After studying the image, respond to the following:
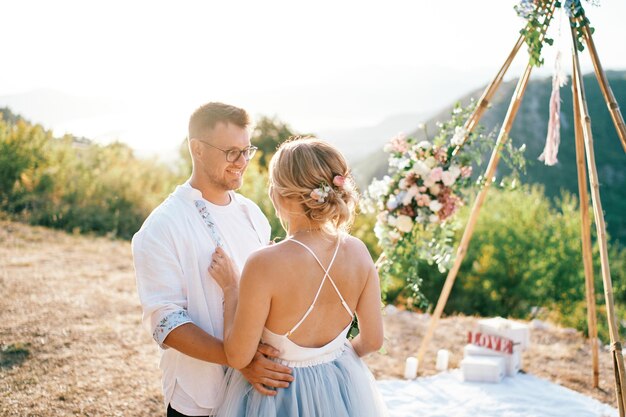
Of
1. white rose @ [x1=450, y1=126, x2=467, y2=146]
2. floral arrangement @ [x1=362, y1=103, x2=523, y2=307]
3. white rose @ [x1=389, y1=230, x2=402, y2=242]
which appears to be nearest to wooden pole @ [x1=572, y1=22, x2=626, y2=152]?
floral arrangement @ [x1=362, y1=103, x2=523, y2=307]

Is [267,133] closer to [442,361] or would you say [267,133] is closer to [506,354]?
[442,361]

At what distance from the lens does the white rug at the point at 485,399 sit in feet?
14.3

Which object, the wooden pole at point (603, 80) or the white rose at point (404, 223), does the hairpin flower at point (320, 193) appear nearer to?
the white rose at point (404, 223)

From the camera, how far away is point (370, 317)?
234 centimetres

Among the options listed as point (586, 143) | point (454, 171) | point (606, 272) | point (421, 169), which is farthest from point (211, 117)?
point (606, 272)

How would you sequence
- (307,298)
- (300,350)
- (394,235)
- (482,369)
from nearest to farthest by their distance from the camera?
(307,298), (300,350), (394,235), (482,369)

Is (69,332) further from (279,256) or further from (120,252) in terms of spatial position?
(279,256)

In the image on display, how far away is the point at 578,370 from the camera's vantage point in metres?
5.41

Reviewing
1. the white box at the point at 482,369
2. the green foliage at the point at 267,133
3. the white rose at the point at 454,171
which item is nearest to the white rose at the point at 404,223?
the white rose at the point at 454,171

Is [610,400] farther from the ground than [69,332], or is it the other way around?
[69,332]

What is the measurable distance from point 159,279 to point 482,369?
3424 mm

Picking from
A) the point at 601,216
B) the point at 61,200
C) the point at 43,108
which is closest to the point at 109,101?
the point at 43,108

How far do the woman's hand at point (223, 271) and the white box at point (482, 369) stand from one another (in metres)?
3.20

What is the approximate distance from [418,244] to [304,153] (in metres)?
2.57
